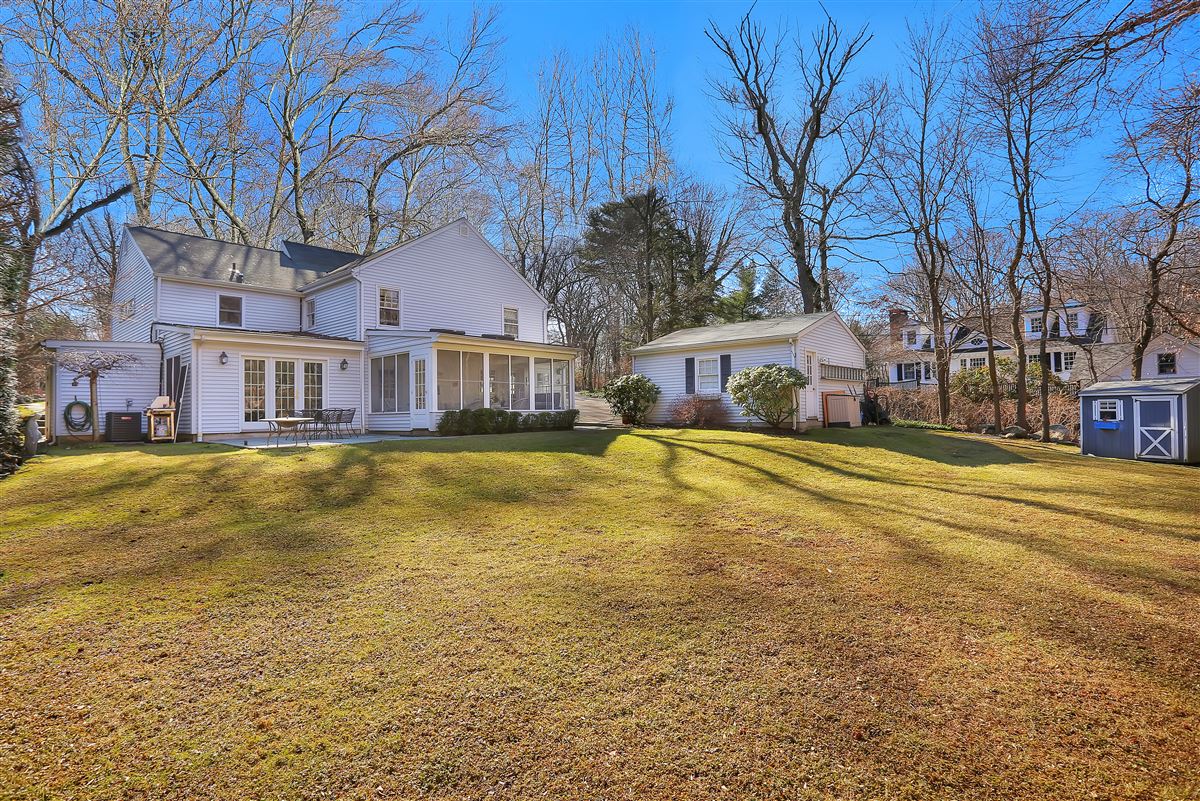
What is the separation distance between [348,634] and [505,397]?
1462 centimetres

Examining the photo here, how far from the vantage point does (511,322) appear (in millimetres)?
22109

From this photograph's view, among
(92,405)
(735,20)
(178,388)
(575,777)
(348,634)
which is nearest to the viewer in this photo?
(575,777)

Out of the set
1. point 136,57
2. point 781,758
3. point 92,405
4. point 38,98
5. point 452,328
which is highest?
point 136,57

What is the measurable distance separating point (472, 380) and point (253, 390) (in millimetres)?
6009

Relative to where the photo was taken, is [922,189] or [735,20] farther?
[735,20]

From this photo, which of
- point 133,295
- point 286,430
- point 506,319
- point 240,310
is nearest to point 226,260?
point 240,310

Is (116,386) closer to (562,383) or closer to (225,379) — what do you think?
(225,379)

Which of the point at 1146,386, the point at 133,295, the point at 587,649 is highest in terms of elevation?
the point at 133,295

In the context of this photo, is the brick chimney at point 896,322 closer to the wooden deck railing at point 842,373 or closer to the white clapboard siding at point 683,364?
the wooden deck railing at point 842,373

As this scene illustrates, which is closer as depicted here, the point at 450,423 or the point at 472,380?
the point at 450,423

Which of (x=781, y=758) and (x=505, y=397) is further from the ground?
(x=505, y=397)

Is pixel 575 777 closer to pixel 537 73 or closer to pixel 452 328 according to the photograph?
pixel 452 328

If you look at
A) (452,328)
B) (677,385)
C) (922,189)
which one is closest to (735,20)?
(922,189)

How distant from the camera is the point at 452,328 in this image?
19922 mm
